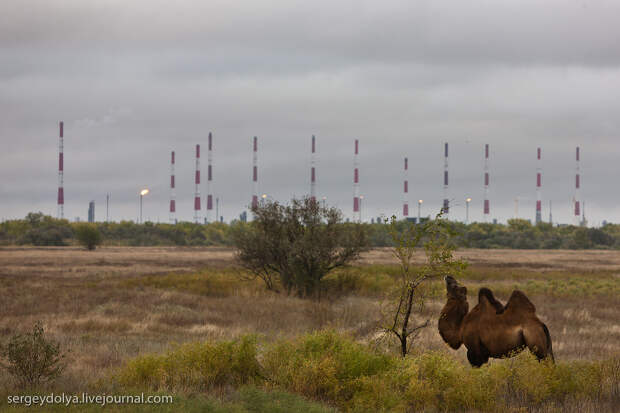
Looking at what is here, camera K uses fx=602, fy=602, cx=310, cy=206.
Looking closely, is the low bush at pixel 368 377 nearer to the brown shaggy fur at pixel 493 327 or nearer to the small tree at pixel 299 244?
the brown shaggy fur at pixel 493 327

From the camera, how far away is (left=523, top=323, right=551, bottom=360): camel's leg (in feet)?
29.2

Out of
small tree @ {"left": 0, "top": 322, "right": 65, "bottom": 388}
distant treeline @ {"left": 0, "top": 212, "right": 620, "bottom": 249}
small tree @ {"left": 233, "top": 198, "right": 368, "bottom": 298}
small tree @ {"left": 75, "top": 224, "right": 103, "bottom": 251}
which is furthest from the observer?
distant treeline @ {"left": 0, "top": 212, "right": 620, "bottom": 249}

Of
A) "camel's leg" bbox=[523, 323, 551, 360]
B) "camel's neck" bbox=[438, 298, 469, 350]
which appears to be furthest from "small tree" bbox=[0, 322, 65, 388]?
"camel's leg" bbox=[523, 323, 551, 360]

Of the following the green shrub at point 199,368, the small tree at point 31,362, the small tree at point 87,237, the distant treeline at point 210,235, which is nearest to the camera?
the small tree at point 31,362

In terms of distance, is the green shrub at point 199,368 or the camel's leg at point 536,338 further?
the green shrub at point 199,368

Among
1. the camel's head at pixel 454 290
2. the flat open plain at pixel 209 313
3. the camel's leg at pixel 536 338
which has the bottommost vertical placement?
the flat open plain at pixel 209 313

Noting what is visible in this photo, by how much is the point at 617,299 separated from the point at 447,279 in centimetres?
2204

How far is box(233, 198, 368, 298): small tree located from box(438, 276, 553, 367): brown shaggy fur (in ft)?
57.5

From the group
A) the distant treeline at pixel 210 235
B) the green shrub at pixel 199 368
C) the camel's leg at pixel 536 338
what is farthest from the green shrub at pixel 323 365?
the distant treeline at pixel 210 235

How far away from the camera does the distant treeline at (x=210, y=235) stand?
108 metres

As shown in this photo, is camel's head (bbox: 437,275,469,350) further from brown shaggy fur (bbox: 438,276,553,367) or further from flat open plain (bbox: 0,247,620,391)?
flat open plain (bbox: 0,247,620,391)

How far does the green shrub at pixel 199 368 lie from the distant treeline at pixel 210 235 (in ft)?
310

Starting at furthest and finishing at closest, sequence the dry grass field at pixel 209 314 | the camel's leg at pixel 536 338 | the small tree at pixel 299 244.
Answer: the small tree at pixel 299 244
the dry grass field at pixel 209 314
the camel's leg at pixel 536 338

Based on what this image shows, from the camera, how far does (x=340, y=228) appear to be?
28.4 meters
